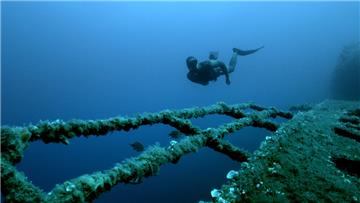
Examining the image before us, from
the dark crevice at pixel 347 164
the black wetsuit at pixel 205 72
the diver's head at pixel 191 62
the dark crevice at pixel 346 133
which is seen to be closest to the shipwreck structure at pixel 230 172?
the dark crevice at pixel 347 164

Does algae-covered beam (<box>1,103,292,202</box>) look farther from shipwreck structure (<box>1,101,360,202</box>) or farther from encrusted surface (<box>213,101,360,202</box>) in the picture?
encrusted surface (<box>213,101,360,202</box>)

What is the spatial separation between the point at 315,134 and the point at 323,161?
43.0 inches

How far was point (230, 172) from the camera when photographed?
2014 millimetres

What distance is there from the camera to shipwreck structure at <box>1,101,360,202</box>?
132cm

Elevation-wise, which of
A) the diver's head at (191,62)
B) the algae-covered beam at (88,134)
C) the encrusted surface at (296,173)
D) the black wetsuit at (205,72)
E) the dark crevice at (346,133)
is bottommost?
the dark crevice at (346,133)

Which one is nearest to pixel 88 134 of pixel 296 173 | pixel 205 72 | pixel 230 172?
pixel 230 172

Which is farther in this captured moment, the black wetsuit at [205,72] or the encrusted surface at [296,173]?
the black wetsuit at [205,72]

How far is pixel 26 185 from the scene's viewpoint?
1231mm

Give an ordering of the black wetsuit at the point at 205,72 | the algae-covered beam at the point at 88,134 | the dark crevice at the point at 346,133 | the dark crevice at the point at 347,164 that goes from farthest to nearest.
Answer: the black wetsuit at the point at 205,72, the dark crevice at the point at 346,133, the dark crevice at the point at 347,164, the algae-covered beam at the point at 88,134

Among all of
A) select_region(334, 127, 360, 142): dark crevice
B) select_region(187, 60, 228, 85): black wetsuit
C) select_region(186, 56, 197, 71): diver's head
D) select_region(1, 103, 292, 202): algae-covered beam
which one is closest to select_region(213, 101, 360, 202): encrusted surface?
select_region(1, 103, 292, 202): algae-covered beam

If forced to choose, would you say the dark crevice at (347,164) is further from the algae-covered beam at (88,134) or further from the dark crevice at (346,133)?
the dark crevice at (346,133)

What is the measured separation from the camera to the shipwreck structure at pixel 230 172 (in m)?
1.32

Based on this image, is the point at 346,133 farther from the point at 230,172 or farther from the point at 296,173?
the point at 230,172

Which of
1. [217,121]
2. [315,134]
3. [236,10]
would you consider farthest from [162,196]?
[236,10]
